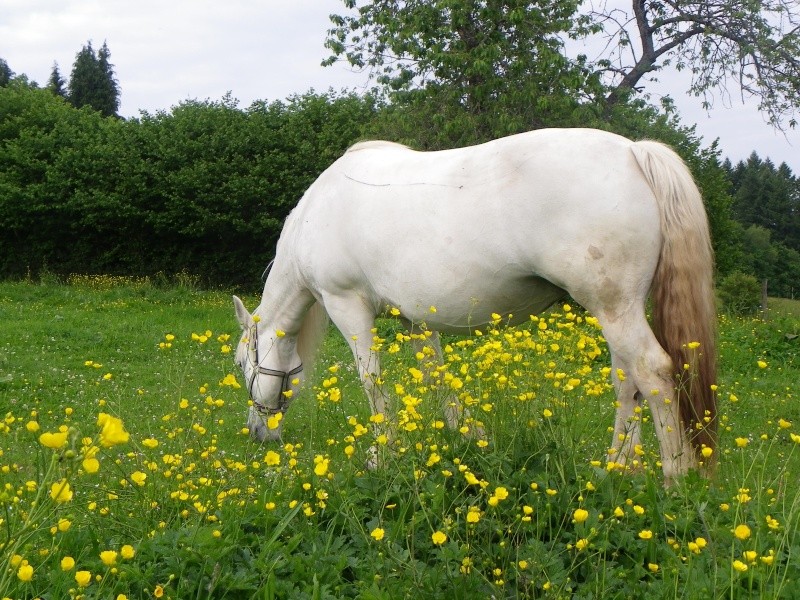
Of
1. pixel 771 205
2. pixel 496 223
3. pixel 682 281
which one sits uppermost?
pixel 771 205

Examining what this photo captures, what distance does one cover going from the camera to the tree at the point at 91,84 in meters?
60.9

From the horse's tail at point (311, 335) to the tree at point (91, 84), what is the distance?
5913 cm

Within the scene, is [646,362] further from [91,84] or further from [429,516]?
[91,84]

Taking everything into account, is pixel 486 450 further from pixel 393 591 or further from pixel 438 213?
pixel 438 213

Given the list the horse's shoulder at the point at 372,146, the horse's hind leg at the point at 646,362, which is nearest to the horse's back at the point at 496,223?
the horse's hind leg at the point at 646,362

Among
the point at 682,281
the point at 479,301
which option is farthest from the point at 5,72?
the point at 682,281

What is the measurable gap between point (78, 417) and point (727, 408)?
5655 mm

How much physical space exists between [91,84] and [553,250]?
216ft

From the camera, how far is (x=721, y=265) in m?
Result: 29.5

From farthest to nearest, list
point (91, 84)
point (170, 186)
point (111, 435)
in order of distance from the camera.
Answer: point (91, 84)
point (170, 186)
point (111, 435)

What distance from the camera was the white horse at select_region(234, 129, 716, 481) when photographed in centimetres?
389

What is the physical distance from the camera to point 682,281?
391cm

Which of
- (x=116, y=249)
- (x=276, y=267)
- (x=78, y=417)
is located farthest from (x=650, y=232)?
(x=116, y=249)

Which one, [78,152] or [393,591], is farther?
[78,152]
